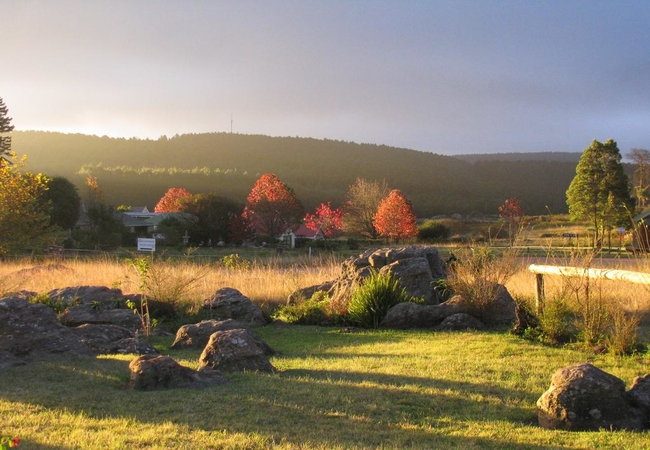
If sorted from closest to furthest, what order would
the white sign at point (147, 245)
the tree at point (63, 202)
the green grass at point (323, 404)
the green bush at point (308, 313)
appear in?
the green grass at point (323, 404), the green bush at point (308, 313), the white sign at point (147, 245), the tree at point (63, 202)

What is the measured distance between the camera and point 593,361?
8.09m

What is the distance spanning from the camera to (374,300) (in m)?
12.8

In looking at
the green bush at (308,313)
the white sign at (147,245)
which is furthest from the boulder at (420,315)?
the white sign at (147,245)

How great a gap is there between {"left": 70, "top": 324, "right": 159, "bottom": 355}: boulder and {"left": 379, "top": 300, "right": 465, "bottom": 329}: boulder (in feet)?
15.5

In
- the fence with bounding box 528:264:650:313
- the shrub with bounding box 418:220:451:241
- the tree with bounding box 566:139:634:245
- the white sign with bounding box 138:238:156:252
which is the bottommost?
the shrub with bounding box 418:220:451:241

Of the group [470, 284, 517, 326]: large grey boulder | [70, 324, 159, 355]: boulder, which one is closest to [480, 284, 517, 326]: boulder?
[470, 284, 517, 326]: large grey boulder

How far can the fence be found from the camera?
836cm

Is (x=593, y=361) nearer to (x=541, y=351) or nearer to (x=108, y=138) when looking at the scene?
(x=541, y=351)

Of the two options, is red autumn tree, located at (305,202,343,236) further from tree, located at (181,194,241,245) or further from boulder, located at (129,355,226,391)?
boulder, located at (129,355,226,391)

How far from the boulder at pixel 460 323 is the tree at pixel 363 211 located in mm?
46675

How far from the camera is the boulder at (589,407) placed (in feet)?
17.7

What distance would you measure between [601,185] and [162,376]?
1885 inches

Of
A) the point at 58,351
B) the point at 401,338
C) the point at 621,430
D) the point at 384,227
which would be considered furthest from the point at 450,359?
the point at 384,227

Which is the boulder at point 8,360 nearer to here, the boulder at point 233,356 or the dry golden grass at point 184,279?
the boulder at point 233,356
